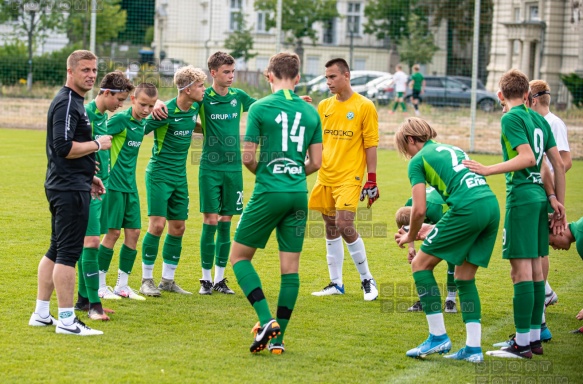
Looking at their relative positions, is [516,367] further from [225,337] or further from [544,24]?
[544,24]

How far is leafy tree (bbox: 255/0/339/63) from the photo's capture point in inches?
1752

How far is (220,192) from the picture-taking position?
28.0ft

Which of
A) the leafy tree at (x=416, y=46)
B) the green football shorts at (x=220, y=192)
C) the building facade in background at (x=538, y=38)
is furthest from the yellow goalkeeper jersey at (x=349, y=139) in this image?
the leafy tree at (x=416, y=46)

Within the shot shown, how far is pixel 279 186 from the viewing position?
6.38 m

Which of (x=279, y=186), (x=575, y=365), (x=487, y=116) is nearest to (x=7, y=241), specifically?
(x=279, y=186)

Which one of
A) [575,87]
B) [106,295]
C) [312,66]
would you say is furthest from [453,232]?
[312,66]

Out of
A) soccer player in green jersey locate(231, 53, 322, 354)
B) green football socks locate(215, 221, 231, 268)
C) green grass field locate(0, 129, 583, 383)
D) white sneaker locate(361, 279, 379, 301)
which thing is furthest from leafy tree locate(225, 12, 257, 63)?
soccer player in green jersey locate(231, 53, 322, 354)

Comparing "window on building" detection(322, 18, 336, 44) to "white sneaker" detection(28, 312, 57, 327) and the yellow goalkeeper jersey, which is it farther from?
"white sneaker" detection(28, 312, 57, 327)

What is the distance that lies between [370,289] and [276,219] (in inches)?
97.7

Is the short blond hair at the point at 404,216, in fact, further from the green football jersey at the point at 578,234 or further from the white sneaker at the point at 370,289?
the green football jersey at the point at 578,234

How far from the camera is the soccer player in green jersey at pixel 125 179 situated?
307 inches

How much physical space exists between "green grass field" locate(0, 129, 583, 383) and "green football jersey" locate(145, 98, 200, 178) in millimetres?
1290

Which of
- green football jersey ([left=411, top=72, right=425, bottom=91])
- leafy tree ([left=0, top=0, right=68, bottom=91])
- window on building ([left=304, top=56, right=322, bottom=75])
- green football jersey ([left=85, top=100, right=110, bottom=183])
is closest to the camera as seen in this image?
green football jersey ([left=85, top=100, right=110, bottom=183])

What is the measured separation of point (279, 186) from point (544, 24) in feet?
126
